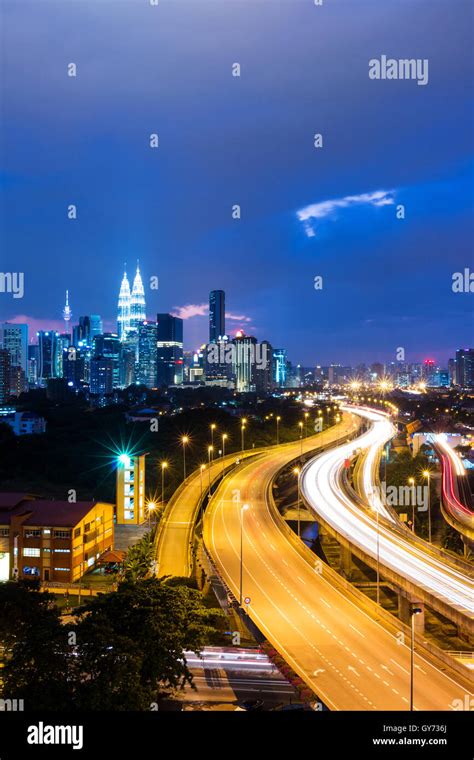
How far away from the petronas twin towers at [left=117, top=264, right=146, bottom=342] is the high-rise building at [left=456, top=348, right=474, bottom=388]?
224 ft

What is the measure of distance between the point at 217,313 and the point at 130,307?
25.7 meters

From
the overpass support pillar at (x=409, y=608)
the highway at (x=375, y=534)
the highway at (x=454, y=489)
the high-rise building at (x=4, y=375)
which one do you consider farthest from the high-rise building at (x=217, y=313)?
the overpass support pillar at (x=409, y=608)

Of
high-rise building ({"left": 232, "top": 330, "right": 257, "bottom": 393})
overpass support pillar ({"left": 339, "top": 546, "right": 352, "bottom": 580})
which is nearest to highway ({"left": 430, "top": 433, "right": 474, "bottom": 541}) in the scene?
overpass support pillar ({"left": 339, "top": 546, "right": 352, "bottom": 580})

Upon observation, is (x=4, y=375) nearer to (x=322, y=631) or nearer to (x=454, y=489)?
(x=454, y=489)

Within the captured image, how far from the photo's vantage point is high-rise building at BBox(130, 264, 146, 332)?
13038 centimetres

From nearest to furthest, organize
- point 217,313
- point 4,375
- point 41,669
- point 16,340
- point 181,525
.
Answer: point 41,669 < point 181,525 < point 4,375 < point 16,340 < point 217,313

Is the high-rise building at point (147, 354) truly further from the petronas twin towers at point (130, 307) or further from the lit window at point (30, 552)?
the lit window at point (30, 552)

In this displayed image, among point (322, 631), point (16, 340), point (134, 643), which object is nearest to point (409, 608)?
point (322, 631)

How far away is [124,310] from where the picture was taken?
132m

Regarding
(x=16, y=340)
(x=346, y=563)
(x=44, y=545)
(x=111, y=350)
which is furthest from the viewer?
(x=111, y=350)

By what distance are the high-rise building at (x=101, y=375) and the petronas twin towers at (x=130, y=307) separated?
14.7 metres

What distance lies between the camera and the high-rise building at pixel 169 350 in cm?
12838

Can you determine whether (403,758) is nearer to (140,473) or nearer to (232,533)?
(232,533)

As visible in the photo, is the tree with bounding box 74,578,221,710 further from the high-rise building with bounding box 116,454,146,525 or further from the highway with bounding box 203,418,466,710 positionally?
the high-rise building with bounding box 116,454,146,525
